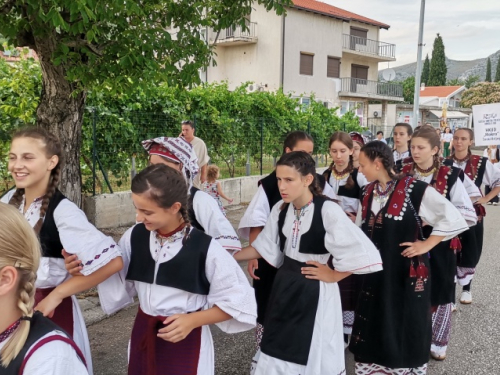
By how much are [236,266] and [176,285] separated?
28 cm

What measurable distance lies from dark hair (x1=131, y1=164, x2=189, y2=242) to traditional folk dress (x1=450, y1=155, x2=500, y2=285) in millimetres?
3271

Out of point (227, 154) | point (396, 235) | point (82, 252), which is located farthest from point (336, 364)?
point (227, 154)

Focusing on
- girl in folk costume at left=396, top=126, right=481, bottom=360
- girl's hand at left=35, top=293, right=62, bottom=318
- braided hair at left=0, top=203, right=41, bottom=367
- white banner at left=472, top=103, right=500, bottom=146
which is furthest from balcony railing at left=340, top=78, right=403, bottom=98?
braided hair at left=0, top=203, right=41, bottom=367

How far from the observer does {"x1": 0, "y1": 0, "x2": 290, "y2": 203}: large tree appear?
3621mm

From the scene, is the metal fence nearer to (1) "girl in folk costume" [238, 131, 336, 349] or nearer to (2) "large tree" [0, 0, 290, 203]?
(2) "large tree" [0, 0, 290, 203]

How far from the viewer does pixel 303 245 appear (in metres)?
2.76

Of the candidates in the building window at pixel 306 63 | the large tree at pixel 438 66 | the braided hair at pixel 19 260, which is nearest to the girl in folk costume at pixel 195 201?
the braided hair at pixel 19 260

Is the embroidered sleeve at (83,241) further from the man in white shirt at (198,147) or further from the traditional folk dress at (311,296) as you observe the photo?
the man in white shirt at (198,147)

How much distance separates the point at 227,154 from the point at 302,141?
22.1ft

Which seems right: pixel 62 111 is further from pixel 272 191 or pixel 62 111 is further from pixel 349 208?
pixel 349 208

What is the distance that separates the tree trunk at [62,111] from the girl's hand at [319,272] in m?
3.19

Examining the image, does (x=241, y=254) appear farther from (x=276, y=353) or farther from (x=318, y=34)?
(x=318, y=34)

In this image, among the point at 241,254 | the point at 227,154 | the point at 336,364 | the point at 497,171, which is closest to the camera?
the point at 336,364

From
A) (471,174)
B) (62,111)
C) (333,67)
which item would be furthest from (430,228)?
(333,67)
